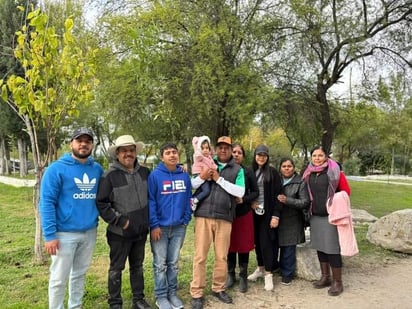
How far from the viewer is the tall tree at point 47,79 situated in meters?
4.67

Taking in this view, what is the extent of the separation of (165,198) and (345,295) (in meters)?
2.49

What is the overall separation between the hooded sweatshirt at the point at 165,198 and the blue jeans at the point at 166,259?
114 millimetres

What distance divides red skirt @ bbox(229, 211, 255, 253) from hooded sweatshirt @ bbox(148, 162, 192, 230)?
2.62 ft

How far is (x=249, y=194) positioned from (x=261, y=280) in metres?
1.30

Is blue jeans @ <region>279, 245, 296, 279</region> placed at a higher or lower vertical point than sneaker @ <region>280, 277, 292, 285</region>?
higher

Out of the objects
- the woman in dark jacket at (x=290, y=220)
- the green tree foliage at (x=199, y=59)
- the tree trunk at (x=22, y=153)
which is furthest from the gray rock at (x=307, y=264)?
the tree trunk at (x=22, y=153)

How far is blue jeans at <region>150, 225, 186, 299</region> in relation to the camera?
4023 mm

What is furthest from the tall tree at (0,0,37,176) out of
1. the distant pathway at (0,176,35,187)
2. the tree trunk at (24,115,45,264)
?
the tree trunk at (24,115,45,264)

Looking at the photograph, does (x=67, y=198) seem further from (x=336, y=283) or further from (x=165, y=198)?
(x=336, y=283)

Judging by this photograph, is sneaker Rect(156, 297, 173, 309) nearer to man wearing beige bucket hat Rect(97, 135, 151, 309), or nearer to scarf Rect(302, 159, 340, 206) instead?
man wearing beige bucket hat Rect(97, 135, 151, 309)

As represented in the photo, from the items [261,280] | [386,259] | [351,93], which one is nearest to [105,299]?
[261,280]

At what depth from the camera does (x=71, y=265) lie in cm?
361

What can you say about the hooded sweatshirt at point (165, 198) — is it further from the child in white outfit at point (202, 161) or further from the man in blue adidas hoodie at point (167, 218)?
the child in white outfit at point (202, 161)

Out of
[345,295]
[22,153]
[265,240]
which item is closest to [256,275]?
[265,240]
